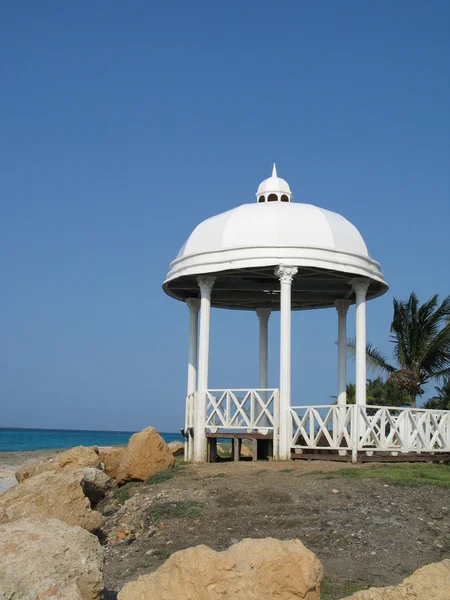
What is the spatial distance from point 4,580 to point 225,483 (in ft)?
30.1

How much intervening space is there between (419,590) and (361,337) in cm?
1442

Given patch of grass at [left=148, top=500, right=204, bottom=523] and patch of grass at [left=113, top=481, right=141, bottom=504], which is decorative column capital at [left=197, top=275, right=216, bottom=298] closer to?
patch of grass at [left=113, top=481, right=141, bottom=504]

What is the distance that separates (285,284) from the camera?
20.2 meters

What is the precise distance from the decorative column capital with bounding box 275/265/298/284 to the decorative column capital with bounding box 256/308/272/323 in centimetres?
648

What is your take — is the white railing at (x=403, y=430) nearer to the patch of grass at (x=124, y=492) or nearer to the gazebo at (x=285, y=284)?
the gazebo at (x=285, y=284)

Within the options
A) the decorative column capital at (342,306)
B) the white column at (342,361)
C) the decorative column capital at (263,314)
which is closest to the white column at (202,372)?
the white column at (342,361)

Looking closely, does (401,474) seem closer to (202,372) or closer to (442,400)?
(202,372)

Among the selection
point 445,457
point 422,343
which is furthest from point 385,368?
point 445,457

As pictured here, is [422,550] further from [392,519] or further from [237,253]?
[237,253]

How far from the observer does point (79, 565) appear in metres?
8.01

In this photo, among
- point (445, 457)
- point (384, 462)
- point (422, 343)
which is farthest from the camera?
point (422, 343)

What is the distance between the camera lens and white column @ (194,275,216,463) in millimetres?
20688

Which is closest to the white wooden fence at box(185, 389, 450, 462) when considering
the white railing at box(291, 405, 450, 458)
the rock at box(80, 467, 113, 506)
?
the white railing at box(291, 405, 450, 458)

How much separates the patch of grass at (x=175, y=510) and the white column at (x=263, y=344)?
419 inches
